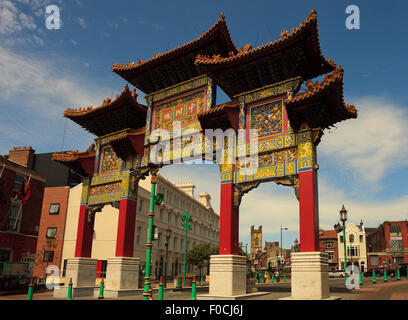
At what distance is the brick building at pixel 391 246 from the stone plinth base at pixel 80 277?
60.2m

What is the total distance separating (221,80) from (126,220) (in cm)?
970

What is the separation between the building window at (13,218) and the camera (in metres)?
30.4

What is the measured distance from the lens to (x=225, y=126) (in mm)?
18141

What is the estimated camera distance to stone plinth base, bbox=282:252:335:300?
13.4 metres

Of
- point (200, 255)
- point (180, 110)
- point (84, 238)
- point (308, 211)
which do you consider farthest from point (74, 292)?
point (200, 255)

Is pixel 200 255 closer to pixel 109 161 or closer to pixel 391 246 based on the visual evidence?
pixel 109 161

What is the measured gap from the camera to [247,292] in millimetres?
16953

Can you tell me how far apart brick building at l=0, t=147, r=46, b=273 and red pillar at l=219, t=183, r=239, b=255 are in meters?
A: 20.1

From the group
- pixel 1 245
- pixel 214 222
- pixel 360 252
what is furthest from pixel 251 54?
pixel 360 252

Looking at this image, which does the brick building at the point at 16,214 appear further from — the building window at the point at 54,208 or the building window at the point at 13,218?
the building window at the point at 54,208

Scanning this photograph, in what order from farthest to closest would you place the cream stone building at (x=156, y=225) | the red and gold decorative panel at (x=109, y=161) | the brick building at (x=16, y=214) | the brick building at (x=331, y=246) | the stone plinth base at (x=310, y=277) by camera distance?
the brick building at (x=331, y=246), the cream stone building at (x=156, y=225), the brick building at (x=16, y=214), the red and gold decorative panel at (x=109, y=161), the stone plinth base at (x=310, y=277)

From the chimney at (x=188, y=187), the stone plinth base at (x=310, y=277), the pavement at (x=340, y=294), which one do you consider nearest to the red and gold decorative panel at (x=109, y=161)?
the pavement at (x=340, y=294)

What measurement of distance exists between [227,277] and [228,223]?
2372 millimetres

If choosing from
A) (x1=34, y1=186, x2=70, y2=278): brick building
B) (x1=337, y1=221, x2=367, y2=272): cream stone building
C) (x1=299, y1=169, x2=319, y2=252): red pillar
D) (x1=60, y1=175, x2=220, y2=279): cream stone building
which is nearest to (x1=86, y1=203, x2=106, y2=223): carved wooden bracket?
(x1=60, y1=175, x2=220, y2=279): cream stone building
